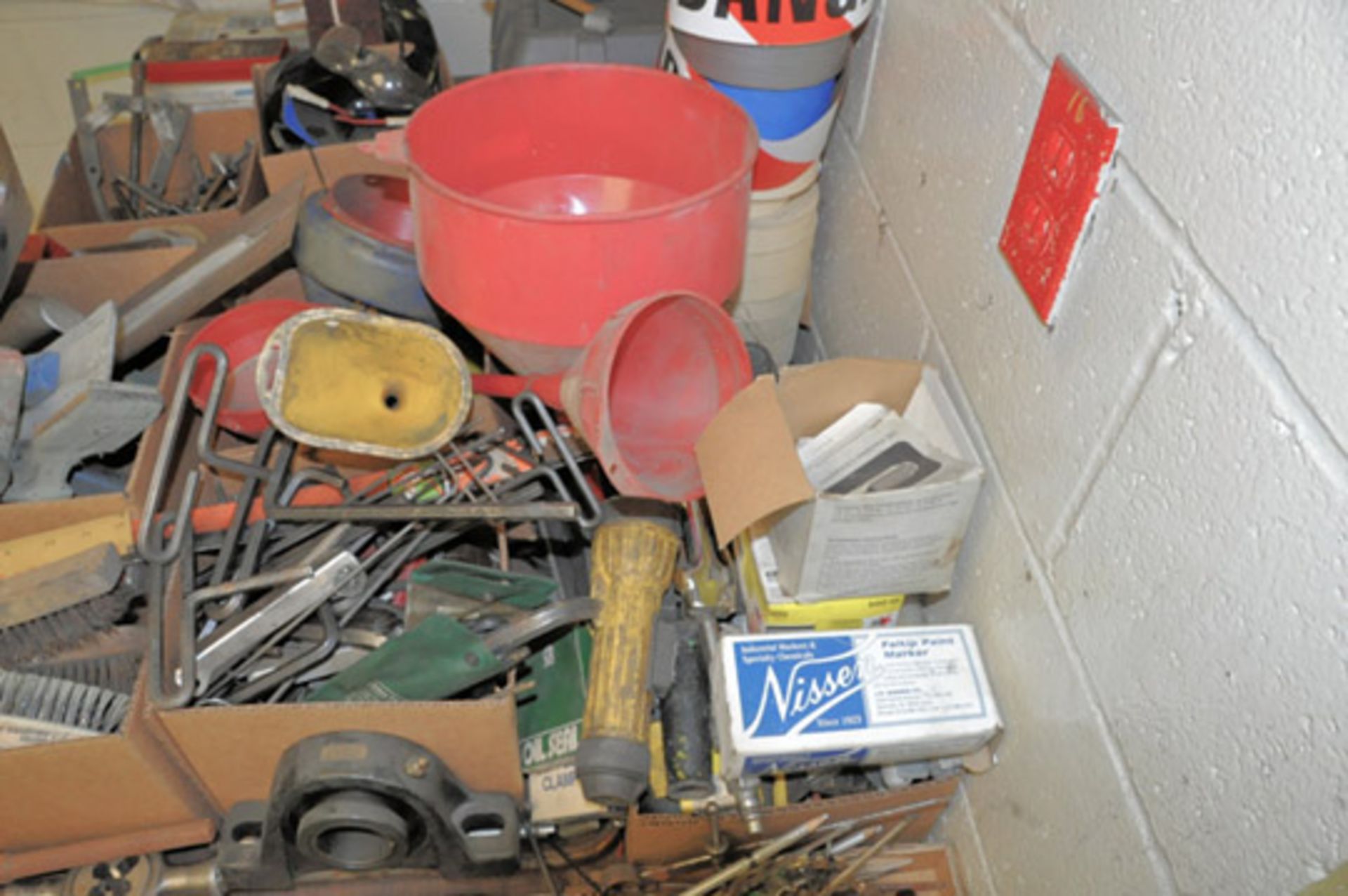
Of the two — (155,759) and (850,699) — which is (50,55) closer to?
(155,759)

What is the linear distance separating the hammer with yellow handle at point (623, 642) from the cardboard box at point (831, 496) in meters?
0.16

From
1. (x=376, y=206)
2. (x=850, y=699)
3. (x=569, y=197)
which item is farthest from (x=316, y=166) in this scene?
(x=850, y=699)

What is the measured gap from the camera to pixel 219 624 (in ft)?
3.98

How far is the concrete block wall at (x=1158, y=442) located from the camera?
64 centimetres

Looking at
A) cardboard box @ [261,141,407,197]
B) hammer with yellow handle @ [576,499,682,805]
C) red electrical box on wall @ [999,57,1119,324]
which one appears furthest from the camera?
cardboard box @ [261,141,407,197]

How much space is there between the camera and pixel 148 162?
2070mm

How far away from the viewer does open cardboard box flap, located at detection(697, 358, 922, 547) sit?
3.28 ft

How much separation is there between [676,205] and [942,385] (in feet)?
1.22

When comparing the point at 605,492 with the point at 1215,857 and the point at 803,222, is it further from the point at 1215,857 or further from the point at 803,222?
the point at 1215,857

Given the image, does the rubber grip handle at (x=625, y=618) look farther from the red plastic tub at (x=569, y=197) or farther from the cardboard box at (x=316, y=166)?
the cardboard box at (x=316, y=166)

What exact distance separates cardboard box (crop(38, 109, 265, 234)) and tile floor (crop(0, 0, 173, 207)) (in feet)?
1.88

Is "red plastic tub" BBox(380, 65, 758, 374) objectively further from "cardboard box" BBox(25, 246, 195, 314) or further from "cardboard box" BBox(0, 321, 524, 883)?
"cardboard box" BBox(25, 246, 195, 314)

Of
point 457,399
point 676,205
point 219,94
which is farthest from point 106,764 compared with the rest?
point 219,94

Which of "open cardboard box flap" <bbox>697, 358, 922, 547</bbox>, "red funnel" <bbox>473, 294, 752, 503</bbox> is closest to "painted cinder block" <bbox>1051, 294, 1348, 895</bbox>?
"open cardboard box flap" <bbox>697, 358, 922, 547</bbox>
